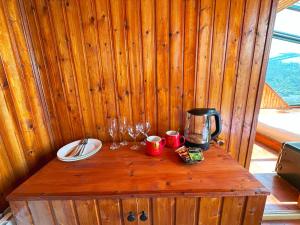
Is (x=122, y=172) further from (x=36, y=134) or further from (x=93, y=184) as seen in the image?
(x=36, y=134)

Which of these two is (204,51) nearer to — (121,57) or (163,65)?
(163,65)

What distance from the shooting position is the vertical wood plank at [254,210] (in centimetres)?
73

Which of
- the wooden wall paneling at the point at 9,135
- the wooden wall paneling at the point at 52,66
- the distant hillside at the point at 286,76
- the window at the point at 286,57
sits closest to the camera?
the wooden wall paneling at the point at 9,135

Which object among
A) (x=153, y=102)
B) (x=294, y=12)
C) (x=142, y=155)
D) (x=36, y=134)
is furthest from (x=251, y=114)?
(x=294, y=12)

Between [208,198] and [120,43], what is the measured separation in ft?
3.31

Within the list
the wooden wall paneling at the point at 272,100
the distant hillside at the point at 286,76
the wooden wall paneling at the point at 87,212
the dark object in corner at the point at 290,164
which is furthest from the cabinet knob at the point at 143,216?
the wooden wall paneling at the point at 272,100

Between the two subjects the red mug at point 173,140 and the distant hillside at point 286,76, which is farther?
the distant hillside at point 286,76

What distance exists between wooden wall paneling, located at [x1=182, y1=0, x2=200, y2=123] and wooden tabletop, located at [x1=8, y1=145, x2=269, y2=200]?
15.5 inches

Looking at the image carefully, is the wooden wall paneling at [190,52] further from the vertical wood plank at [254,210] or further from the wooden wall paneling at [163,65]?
the vertical wood plank at [254,210]

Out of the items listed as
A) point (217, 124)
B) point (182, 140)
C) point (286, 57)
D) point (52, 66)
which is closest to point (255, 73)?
point (217, 124)

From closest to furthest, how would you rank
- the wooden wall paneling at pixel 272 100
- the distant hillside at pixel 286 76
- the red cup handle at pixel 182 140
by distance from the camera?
the red cup handle at pixel 182 140, the distant hillside at pixel 286 76, the wooden wall paneling at pixel 272 100

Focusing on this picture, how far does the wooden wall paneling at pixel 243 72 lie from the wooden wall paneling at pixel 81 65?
3.25 feet

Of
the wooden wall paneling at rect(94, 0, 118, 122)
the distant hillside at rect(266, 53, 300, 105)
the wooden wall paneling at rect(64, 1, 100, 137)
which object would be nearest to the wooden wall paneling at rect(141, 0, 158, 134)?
the wooden wall paneling at rect(94, 0, 118, 122)

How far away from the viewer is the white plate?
38.2 inches
